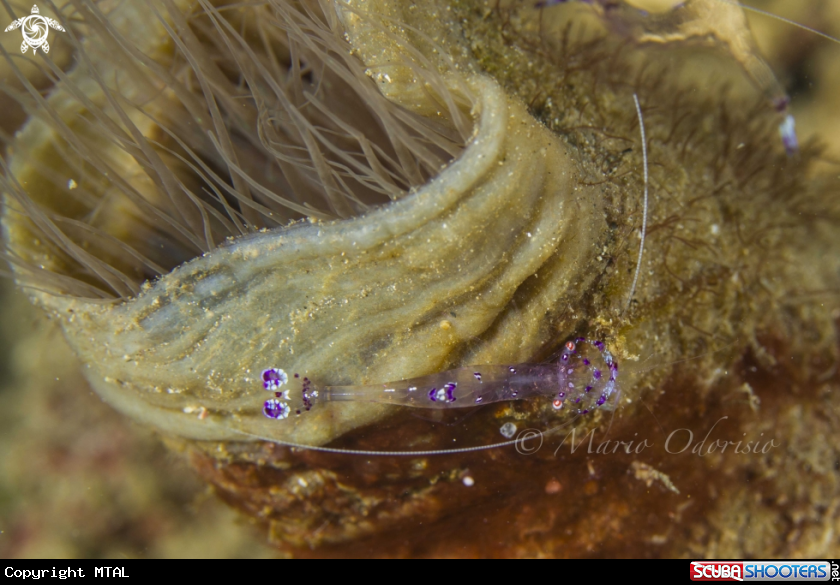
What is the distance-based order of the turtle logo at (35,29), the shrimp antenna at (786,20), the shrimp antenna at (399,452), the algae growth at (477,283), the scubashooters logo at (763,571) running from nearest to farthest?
the algae growth at (477,283), the shrimp antenna at (399,452), the shrimp antenna at (786,20), the turtle logo at (35,29), the scubashooters logo at (763,571)

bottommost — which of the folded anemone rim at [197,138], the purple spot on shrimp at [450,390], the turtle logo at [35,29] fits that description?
the purple spot on shrimp at [450,390]

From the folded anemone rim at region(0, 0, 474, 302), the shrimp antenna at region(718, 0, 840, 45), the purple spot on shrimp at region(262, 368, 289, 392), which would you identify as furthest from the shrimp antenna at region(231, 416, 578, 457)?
the shrimp antenna at region(718, 0, 840, 45)

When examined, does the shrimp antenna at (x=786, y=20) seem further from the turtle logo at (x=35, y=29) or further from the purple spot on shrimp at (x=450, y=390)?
the turtle logo at (x=35, y=29)

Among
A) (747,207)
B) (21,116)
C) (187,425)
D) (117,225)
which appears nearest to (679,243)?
(747,207)

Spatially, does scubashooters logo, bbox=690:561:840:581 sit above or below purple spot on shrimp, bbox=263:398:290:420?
below

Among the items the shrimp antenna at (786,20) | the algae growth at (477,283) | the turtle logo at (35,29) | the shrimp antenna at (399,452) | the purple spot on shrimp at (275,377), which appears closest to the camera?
the algae growth at (477,283)

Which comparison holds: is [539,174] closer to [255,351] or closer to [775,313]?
[255,351]

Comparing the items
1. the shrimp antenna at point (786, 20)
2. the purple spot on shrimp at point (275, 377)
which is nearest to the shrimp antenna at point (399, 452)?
the purple spot on shrimp at point (275, 377)

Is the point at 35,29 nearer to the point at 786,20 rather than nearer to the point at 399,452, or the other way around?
the point at 399,452

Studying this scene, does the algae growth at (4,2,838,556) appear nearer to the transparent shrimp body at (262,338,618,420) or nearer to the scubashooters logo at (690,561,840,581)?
the transparent shrimp body at (262,338,618,420)
